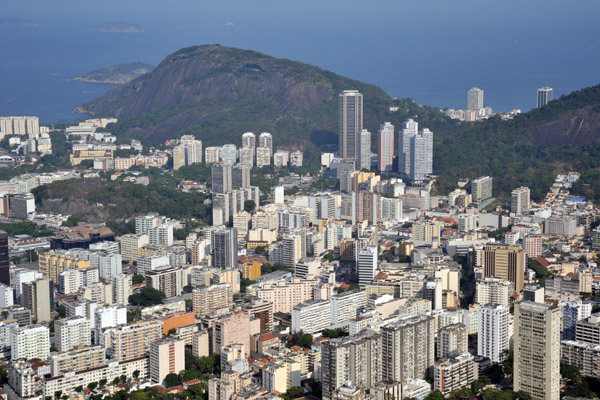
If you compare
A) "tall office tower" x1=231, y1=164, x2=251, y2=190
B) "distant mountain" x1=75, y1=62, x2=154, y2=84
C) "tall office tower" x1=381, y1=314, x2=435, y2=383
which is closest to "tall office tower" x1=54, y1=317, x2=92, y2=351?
"tall office tower" x1=381, y1=314, x2=435, y2=383

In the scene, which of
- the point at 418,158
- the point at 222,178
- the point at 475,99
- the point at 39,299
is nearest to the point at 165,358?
the point at 39,299

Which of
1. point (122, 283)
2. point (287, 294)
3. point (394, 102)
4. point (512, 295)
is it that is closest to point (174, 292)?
point (122, 283)

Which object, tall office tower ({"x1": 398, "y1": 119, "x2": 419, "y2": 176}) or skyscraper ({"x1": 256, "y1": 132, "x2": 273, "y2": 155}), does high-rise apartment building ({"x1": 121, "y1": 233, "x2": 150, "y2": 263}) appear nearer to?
tall office tower ({"x1": 398, "y1": 119, "x2": 419, "y2": 176})

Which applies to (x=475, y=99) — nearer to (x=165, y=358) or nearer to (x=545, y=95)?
(x=545, y=95)

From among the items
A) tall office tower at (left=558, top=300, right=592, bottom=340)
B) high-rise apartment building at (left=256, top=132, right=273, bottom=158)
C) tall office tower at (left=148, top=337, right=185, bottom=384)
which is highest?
high-rise apartment building at (left=256, top=132, right=273, bottom=158)

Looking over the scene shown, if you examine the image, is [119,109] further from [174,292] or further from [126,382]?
[126,382]
